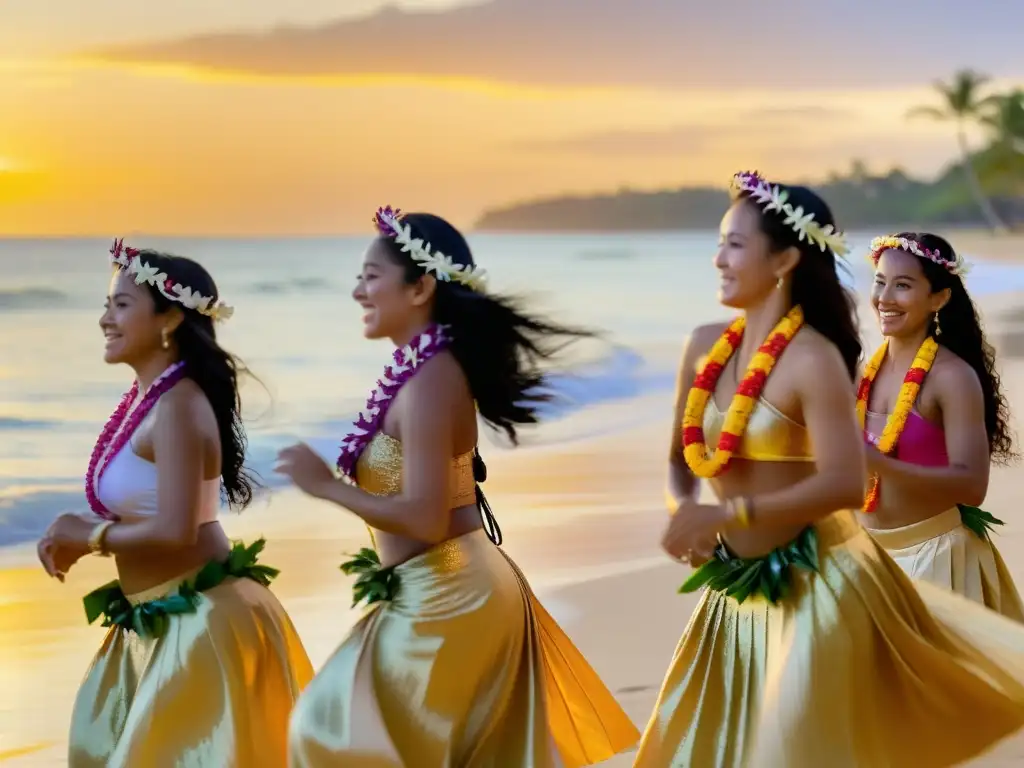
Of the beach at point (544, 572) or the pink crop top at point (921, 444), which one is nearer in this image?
the pink crop top at point (921, 444)

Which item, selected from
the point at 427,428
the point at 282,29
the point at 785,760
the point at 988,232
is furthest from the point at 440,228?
the point at 988,232

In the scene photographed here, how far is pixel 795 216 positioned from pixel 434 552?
3.50ft

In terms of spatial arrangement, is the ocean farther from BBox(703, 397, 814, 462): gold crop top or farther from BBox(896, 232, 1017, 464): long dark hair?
BBox(896, 232, 1017, 464): long dark hair

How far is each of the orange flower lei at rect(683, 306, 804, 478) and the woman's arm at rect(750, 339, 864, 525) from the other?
0.13 m

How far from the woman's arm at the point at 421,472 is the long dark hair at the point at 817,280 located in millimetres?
769

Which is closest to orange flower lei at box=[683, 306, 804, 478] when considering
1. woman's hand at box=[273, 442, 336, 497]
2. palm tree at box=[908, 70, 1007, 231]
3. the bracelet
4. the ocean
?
the ocean

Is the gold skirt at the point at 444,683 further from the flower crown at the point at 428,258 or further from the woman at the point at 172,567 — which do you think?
the flower crown at the point at 428,258

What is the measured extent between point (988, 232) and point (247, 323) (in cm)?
3114

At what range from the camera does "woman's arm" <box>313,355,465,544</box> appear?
3.45 m

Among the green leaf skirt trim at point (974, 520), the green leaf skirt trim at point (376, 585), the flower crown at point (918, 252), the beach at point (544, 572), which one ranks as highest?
the flower crown at point (918, 252)

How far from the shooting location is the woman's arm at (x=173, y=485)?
3.67 meters

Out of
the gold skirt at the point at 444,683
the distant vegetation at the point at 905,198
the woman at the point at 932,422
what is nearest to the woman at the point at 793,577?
the gold skirt at the point at 444,683

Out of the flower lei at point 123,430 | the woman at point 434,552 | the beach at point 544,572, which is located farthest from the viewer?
the beach at point 544,572

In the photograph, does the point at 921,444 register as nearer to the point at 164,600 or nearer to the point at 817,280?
the point at 817,280
